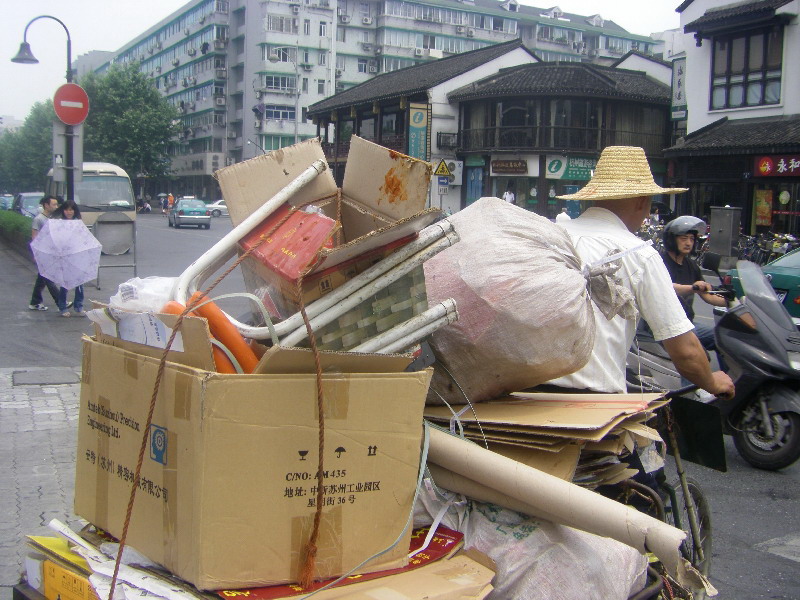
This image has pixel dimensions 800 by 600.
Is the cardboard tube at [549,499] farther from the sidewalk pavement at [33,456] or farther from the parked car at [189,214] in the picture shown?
the parked car at [189,214]

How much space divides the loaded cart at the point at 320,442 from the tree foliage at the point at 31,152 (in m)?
80.0

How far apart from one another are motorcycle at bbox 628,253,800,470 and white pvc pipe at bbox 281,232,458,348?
3.63m

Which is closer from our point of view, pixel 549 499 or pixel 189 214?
pixel 549 499

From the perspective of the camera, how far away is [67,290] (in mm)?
11586

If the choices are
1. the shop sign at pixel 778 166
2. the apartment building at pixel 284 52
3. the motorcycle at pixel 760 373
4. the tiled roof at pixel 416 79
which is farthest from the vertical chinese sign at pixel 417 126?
the motorcycle at pixel 760 373

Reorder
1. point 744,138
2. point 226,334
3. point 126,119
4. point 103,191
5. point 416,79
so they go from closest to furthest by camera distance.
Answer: point 226,334
point 744,138
point 103,191
point 416,79
point 126,119

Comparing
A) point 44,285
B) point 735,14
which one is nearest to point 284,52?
point 735,14

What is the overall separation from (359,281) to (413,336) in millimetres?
211

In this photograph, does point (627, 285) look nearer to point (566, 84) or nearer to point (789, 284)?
point (789, 284)

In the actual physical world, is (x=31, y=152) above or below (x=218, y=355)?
above

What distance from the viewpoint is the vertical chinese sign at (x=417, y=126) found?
4141 cm

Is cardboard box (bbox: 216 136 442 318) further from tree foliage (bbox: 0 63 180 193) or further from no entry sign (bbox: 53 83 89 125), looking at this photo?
tree foliage (bbox: 0 63 180 193)

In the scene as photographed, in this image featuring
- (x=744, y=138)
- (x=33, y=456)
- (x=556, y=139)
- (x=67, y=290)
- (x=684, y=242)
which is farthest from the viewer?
(x=556, y=139)

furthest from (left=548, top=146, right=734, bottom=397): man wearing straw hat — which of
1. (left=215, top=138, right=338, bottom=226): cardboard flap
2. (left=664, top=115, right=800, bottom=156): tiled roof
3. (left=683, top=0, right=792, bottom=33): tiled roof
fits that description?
(left=683, top=0, right=792, bottom=33): tiled roof
